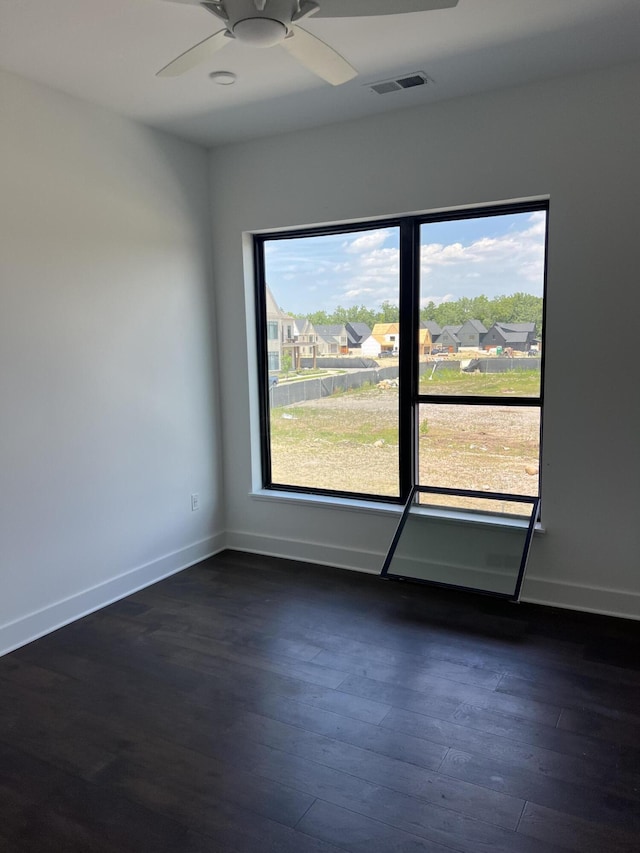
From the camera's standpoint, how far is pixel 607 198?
3012 millimetres

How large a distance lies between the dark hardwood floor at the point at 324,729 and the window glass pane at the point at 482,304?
1.30 metres

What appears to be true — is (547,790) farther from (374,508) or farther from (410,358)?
(410,358)

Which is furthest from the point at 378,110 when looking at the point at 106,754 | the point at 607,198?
the point at 106,754

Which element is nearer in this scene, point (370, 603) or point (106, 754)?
point (106, 754)

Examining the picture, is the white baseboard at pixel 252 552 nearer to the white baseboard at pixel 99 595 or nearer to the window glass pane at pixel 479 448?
the white baseboard at pixel 99 595

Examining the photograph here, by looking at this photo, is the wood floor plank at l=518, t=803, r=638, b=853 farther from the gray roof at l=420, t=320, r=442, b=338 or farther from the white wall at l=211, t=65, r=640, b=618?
the gray roof at l=420, t=320, r=442, b=338

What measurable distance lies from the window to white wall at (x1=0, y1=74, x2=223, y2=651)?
59cm

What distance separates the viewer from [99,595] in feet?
11.2

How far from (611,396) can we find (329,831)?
239 centimetres

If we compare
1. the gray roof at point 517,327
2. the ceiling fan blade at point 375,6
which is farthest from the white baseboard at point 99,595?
the ceiling fan blade at point 375,6

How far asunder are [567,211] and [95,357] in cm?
265

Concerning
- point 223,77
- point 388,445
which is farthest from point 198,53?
point 388,445

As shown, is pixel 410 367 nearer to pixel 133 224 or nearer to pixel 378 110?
pixel 378 110

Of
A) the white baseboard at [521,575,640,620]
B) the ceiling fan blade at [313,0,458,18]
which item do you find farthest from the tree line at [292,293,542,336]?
the ceiling fan blade at [313,0,458,18]
